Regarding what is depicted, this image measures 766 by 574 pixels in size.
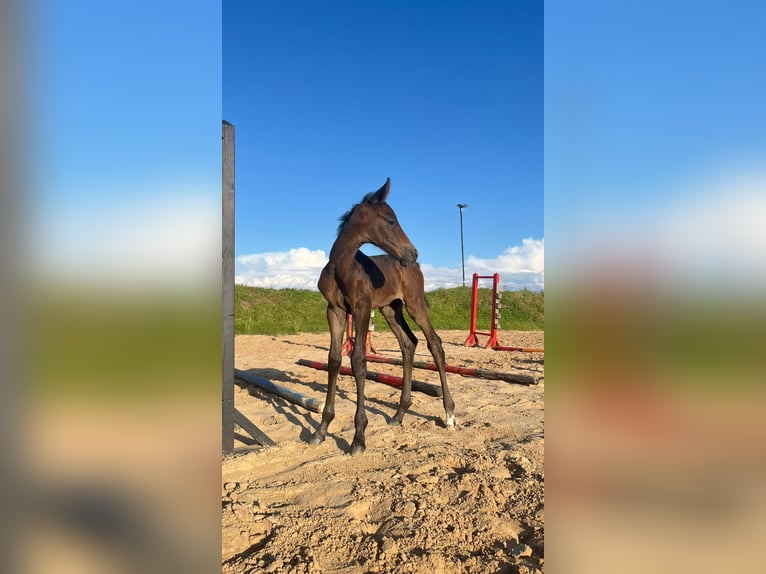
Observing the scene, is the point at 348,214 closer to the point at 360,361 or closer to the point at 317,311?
the point at 360,361

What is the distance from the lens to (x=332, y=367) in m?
4.31

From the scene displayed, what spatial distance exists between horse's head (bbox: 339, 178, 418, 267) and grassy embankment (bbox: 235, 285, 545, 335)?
12.1m

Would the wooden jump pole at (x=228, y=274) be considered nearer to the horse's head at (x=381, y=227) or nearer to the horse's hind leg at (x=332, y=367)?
the horse's hind leg at (x=332, y=367)

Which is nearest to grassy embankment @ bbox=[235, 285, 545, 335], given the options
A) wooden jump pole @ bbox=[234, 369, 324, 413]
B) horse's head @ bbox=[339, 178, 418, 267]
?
wooden jump pole @ bbox=[234, 369, 324, 413]

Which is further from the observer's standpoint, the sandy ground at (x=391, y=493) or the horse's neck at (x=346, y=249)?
the horse's neck at (x=346, y=249)

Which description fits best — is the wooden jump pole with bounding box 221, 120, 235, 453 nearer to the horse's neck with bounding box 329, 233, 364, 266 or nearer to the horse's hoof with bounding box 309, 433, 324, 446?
the horse's hoof with bounding box 309, 433, 324, 446

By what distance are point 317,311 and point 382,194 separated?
15438 mm

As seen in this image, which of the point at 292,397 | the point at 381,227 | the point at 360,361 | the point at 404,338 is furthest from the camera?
the point at 404,338

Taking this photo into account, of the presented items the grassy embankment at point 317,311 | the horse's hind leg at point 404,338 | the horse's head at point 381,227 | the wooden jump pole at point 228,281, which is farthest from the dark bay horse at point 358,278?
the grassy embankment at point 317,311

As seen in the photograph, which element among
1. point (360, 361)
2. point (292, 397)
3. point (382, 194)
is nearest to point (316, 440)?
point (360, 361)

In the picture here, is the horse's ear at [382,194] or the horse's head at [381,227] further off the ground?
the horse's ear at [382,194]

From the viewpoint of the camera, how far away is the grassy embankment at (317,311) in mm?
17203
